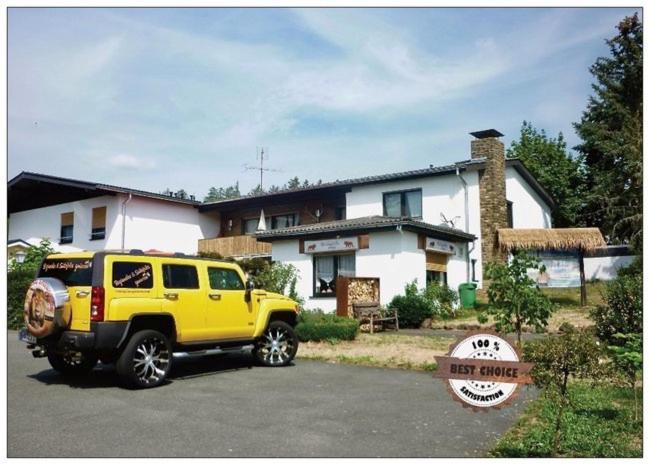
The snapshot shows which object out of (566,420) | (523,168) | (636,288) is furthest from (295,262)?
(566,420)

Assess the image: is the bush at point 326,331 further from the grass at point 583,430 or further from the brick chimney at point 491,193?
the brick chimney at point 491,193

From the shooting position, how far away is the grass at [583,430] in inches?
214

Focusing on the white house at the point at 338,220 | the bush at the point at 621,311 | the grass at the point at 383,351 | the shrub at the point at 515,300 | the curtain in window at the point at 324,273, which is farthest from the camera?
the curtain in window at the point at 324,273

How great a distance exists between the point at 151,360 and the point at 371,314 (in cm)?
1023

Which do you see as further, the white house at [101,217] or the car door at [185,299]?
the white house at [101,217]

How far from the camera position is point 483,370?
4.82m

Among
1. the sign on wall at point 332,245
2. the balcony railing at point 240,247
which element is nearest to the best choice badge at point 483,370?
the sign on wall at point 332,245

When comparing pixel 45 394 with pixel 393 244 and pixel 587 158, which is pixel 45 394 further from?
pixel 587 158

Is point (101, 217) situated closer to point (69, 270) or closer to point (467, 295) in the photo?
point (467, 295)

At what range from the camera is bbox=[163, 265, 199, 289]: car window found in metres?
9.38

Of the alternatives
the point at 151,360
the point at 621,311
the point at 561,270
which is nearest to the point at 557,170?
the point at 561,270

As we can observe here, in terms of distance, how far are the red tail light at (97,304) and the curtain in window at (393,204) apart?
19.2m

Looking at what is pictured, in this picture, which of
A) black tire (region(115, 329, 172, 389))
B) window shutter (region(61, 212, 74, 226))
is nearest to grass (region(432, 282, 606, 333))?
black tire (region(115, 329, 172, 389))

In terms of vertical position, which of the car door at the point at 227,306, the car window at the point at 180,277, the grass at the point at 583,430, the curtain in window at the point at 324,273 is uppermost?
the curtain in window at the point at 324,273
